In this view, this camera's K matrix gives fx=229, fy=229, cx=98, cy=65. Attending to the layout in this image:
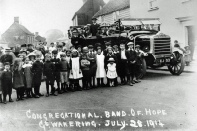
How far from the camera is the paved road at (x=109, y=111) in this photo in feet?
13.8

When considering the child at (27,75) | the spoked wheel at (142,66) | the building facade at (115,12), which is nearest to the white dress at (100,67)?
the spoked wheel at (142,66)

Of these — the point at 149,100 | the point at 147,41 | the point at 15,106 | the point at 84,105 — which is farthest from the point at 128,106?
the point at 147,41

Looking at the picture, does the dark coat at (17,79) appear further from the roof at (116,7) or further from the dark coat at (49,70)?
the roof at (116,7)

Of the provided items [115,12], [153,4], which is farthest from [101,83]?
[115,12]

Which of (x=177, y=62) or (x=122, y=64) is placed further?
(x=177, y=62)

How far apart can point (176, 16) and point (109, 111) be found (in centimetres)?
794

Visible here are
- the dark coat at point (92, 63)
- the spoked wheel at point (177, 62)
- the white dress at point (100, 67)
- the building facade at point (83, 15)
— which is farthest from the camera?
the building facade at point (83, 15)

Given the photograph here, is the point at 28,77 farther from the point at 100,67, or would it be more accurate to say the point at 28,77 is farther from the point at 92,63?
the point at 100,67

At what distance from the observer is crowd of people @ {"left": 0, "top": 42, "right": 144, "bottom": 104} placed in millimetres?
6156

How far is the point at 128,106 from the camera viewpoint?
16.7 feet

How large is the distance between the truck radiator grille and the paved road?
209 centimetres

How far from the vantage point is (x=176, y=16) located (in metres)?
11.1

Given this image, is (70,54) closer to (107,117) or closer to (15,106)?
(15,106)

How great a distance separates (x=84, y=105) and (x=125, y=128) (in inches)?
62.2
